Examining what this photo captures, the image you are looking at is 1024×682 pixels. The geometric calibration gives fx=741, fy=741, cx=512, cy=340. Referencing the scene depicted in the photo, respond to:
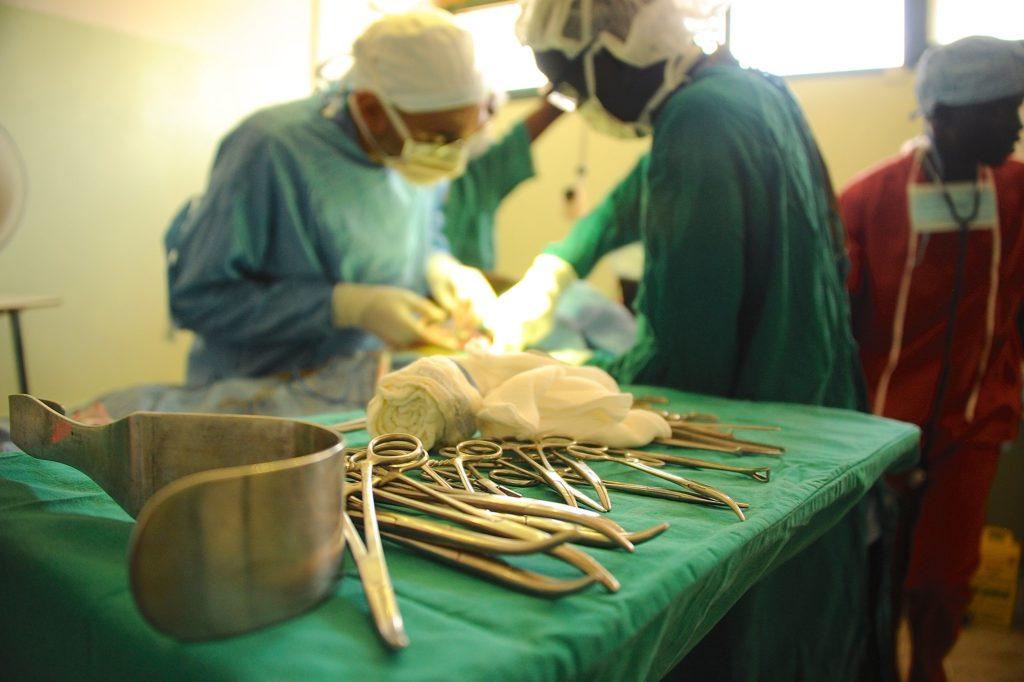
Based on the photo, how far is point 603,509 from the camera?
0.74m

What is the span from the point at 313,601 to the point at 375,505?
0.65ft

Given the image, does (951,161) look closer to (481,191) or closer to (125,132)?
(481,191)

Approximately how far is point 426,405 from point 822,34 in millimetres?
3112

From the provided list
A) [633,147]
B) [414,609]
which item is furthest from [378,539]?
[633,147]

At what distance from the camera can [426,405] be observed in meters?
0.94

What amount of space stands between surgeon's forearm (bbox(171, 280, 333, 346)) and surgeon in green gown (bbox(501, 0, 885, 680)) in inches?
35.7

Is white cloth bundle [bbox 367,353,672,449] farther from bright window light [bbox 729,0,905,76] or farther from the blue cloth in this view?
bright window light [bbox 729,0,905,76]

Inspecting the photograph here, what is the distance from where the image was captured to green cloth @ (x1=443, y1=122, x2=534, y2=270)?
106 inches

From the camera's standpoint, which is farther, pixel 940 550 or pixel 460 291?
pixel 460 291

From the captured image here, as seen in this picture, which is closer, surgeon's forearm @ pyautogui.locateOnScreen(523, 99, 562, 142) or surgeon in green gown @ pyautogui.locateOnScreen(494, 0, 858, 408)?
surgeon in green gown @ pyautogui.locateOnScreen(494, 0, 858, 408)

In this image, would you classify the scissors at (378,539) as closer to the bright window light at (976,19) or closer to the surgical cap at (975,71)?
the surgical cap at (975,71)

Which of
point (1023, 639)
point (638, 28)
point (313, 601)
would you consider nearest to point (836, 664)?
point (313, 601)

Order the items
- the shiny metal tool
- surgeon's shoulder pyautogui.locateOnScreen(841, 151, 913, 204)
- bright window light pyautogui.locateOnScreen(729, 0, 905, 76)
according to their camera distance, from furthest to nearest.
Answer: bright window light pyautogui.locateOnScreen(729, 0, 905, 76) < surgeon's shoulder pyautogui.locateOnScreen(841, 151, 913, 204) < the shiny metal tool

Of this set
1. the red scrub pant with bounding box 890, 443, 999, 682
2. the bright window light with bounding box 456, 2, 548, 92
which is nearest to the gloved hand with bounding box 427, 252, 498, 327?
the red scrub pant with bounding box 890, 443, 999, 682
